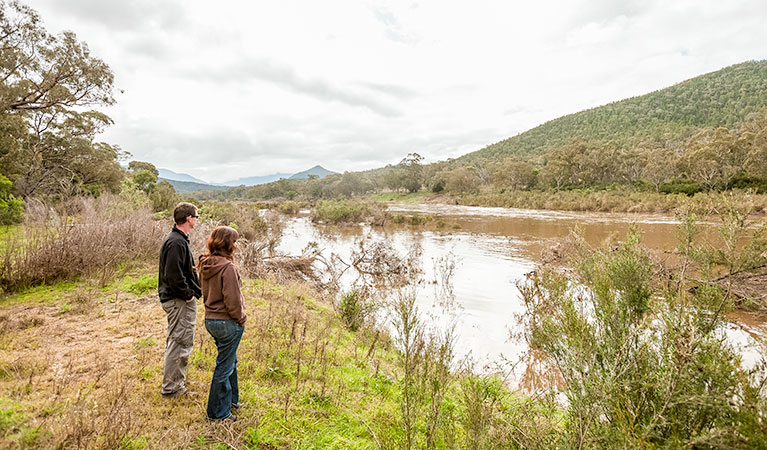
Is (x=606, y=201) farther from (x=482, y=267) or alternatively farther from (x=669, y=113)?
(x=669, y=113)

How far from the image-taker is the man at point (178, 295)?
11.8 ft

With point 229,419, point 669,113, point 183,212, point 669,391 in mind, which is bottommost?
point 229,419

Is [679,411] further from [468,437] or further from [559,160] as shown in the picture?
[559,160]

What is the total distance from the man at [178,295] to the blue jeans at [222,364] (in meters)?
0.72

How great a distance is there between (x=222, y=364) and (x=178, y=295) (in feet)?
3.34

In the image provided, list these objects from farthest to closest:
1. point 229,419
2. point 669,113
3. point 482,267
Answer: point 669,113 → point 482,267 → point 229,419

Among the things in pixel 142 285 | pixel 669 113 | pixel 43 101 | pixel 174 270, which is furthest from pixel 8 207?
pixel 669 113

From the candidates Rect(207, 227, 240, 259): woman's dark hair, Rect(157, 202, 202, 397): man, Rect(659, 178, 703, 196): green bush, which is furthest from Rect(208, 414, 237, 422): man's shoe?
Rect(659, 178, 703, 196): green bush

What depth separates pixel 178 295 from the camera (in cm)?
368

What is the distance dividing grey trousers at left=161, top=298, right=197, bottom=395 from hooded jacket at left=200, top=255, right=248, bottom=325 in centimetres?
69

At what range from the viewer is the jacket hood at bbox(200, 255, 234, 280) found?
327 cm

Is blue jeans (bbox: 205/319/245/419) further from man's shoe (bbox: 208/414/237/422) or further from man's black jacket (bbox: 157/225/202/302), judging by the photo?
man's black jacket (bbox: 157/225/202/302)

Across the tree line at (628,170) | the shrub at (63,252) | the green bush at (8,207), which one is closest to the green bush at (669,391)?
the shrub at (63,252)

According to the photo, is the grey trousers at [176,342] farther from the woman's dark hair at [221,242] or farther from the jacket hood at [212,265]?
the woman's dark hair at [221,242]
